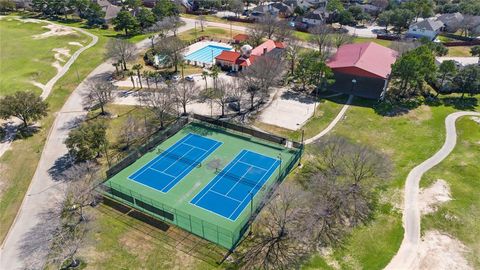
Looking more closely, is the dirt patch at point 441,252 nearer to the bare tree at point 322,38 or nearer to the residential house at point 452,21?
the bare tree at point 322,38

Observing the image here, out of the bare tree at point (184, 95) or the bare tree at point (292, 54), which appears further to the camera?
the bare tree at point (292, 54)

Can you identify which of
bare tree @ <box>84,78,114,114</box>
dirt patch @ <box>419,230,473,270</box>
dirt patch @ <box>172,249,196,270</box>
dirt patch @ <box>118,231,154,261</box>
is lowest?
dirt patch @ <box>419,230,473,270</box>

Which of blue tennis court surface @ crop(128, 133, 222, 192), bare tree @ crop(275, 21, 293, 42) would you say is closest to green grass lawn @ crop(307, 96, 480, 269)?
blue tennis court surface @ crop(128, 133, 222, 192)

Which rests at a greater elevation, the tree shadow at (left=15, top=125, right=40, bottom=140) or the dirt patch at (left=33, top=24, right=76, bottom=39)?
the dirt patch at (left=33, top=24, right=76, bottom=39)

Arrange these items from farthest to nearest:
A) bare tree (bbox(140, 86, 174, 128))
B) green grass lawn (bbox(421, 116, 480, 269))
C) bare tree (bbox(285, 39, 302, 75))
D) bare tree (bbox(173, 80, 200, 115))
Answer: bare tree (bbox(285, 39, 302, 75)), bare tree (bbox(173, 80, 200, 115)), bare tree (bbox(140, 86, 174, 128)), green grass lawn (bbox(421, 116, 480, 269))

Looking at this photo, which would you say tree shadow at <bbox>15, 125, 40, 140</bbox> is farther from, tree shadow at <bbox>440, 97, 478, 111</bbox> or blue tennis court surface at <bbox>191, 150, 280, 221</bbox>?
tree shadow at <bbox>440, 97, 478, 111</bbox>

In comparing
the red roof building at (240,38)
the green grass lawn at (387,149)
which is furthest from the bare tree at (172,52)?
the green grass lawn at (387,149)
